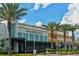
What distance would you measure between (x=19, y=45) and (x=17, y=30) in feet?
0.76

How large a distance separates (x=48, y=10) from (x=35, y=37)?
17.3 inches

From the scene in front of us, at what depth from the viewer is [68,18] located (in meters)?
84.8

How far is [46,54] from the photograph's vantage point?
278 ft

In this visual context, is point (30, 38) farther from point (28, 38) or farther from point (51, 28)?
point (51, 28)

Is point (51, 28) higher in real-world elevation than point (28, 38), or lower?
higher

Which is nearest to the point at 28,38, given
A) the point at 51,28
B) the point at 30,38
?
the point at 30,38

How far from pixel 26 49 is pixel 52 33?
45 cm

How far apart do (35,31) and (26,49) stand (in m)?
0.30

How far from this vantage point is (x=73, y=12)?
3337 inches

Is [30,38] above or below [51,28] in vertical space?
below

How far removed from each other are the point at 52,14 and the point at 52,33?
0.28 m

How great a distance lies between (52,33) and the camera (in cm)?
8475

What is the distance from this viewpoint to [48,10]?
84.8m

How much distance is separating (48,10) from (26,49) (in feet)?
2.16
